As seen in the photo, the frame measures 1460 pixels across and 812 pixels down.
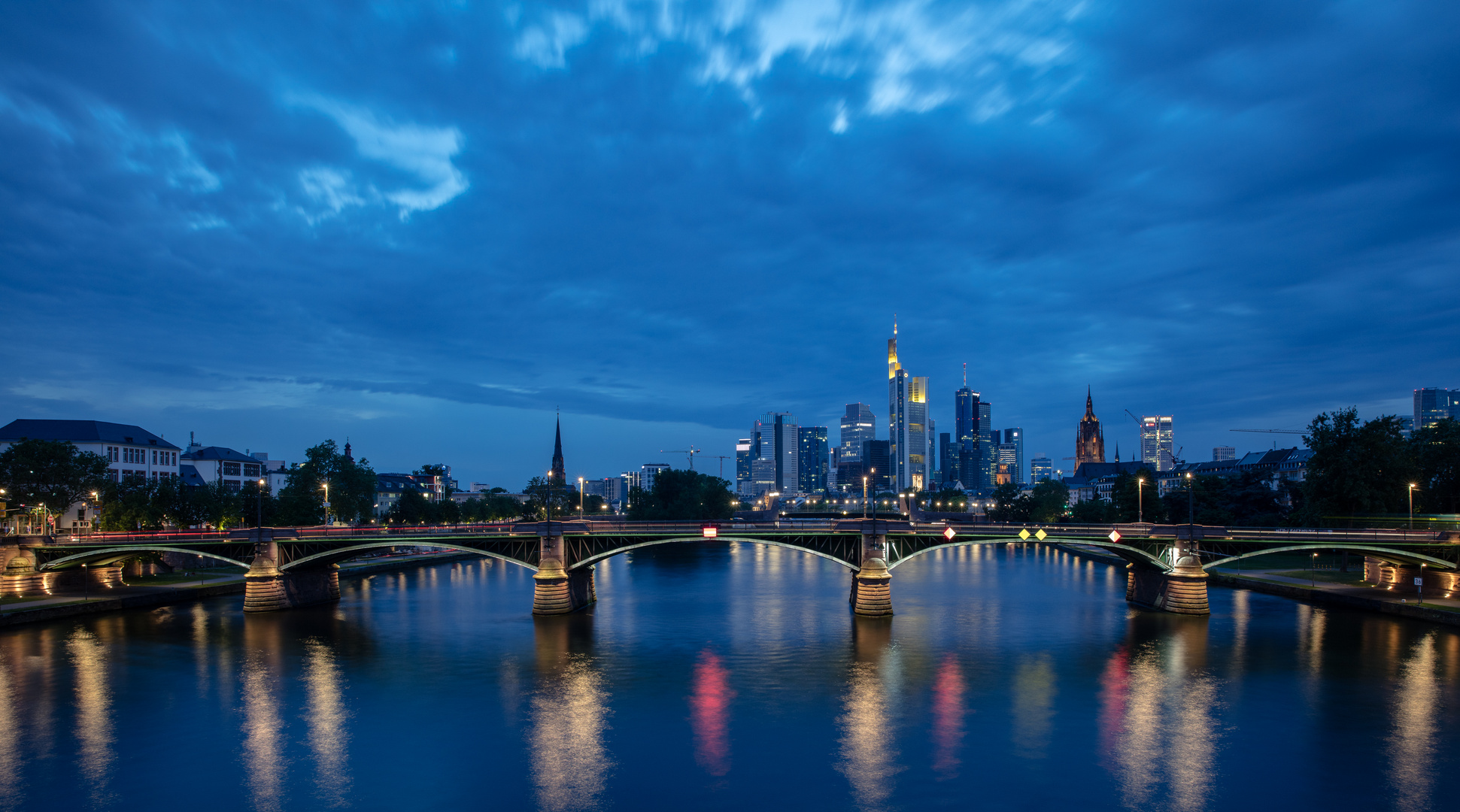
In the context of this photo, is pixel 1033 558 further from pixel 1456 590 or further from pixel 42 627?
pixel 42 627

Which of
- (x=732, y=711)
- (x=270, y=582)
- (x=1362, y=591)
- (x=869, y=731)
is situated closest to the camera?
(x=869, y=731)

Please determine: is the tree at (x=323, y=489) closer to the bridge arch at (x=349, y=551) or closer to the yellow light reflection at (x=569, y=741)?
the bridge arch at (x=349, y=551)

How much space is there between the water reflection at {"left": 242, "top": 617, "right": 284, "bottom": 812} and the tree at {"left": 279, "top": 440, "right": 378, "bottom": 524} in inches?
1982

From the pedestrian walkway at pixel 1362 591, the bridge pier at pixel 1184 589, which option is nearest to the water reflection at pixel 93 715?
the bridge pier at pixel 1184 589

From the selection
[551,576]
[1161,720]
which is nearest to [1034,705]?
[1161,720]

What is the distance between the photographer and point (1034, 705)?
143 ft

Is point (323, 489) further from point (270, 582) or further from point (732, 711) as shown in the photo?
point (732, 711)

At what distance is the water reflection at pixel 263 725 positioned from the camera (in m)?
31.9

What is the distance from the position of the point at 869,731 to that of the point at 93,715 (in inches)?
1546

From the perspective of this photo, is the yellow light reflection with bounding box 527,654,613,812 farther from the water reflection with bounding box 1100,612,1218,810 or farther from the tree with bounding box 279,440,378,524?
the tree with bounding box 279,440,378,524

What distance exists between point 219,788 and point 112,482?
9689 centimetres

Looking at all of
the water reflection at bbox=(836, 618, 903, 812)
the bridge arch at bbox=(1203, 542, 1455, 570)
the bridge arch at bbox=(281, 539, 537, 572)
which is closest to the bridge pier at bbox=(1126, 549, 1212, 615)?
the bridge arch at bbox=(1203, 542, 1455, 570)

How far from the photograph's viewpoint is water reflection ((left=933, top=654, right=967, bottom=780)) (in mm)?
34656

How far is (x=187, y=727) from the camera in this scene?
3994 centimetres
